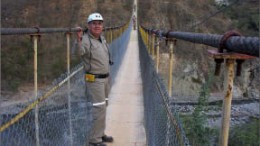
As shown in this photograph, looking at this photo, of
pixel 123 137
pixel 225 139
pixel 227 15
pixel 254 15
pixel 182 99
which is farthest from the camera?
pixel 227 15

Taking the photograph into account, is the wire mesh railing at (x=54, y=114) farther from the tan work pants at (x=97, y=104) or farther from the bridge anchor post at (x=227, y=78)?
the bridge anchor post at (x=227, y=78)

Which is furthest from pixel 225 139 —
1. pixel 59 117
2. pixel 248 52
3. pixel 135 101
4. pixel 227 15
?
pixel 227 15

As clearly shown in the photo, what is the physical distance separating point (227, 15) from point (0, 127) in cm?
4438

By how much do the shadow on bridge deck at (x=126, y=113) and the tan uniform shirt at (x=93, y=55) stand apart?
2.75ft

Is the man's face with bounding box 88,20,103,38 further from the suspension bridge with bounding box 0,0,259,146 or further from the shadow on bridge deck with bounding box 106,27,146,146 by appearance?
the shadow on bridge deck with bounding box 106,27,146,146

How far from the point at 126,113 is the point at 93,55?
1.84m

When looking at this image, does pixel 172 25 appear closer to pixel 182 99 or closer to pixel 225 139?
pixel 182 99

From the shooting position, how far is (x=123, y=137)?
4.38m

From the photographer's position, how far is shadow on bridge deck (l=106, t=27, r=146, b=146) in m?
4.37

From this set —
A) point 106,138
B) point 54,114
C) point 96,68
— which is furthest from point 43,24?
point 54,114

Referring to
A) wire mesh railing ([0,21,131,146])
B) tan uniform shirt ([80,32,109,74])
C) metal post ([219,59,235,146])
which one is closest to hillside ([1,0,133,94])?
wire mesh railing ([0,21,131,146])

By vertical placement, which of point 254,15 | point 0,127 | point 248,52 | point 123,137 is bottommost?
point 123,137

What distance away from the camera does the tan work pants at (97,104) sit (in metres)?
3.73

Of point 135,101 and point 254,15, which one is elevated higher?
point 254,15
